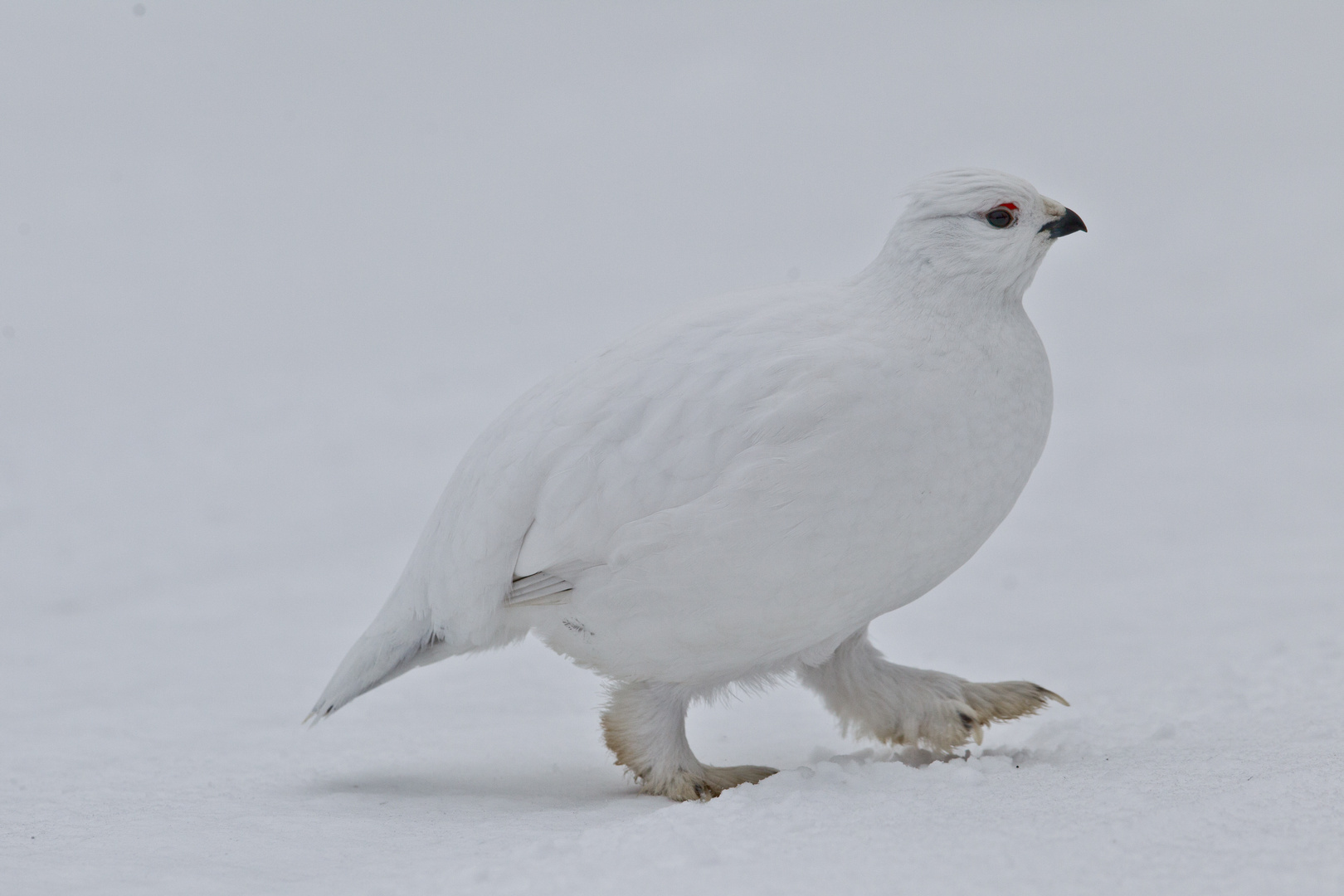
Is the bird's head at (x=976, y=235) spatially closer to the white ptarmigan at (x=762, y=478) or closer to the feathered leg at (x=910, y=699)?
the white ptarmigan at (x=762, y=478)

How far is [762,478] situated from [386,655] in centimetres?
126

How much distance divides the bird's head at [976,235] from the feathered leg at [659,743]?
1.21 metres

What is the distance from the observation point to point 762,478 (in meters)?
2.73

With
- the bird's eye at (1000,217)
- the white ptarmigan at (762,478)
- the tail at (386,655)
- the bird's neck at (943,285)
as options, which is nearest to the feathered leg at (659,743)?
the white ptarmigan at (762,478)

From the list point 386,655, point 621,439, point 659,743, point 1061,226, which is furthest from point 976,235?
point 386,655

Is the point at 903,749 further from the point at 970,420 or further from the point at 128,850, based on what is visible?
the point at 128,850

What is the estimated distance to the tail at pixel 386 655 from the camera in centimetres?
335

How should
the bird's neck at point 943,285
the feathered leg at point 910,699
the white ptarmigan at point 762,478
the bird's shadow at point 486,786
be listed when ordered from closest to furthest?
the white ptarmigan at point 762,478 → the bird's neck at point 943,285 → the bird's shadow at point 486,786 → the feathered leg at point 910,699

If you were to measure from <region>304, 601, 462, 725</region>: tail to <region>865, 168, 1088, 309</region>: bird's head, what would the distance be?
1532 mm

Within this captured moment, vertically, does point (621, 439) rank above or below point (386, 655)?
above

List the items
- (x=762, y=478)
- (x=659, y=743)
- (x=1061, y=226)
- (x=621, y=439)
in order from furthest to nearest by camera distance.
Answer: (x=659, y=743) → (x=1061, y=226) → (x=621, y=439) → (x=762, y=478)

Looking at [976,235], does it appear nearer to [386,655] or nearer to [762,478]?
[762,478]

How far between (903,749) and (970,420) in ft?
3.52

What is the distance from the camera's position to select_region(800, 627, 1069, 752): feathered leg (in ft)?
10.9
